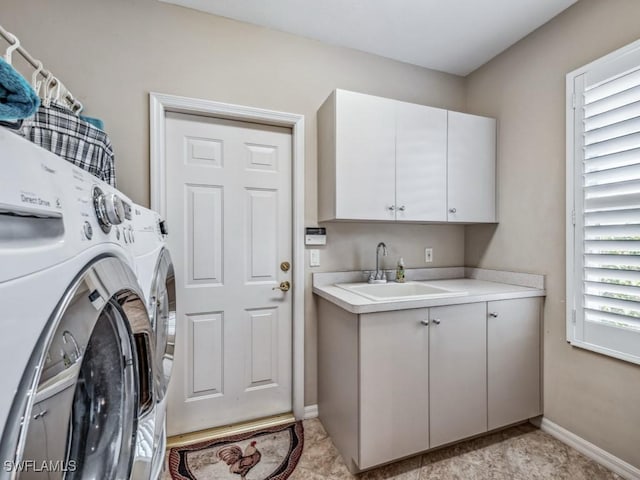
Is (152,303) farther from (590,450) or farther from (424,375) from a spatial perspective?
(590,450)

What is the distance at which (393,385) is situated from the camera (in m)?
1.52

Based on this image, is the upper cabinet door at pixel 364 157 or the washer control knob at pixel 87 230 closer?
the washer control knob at pixel 87 230

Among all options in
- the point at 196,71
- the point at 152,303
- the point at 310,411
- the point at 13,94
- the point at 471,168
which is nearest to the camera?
the point at 13,94

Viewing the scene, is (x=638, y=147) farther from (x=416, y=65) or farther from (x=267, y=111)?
(x=267, y=111)

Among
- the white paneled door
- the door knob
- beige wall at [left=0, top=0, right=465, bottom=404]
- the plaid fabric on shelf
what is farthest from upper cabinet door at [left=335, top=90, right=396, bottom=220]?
the plaid fabric on shelf

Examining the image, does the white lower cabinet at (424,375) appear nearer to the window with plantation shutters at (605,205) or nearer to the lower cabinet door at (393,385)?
the lower cabinet door at (393,385)

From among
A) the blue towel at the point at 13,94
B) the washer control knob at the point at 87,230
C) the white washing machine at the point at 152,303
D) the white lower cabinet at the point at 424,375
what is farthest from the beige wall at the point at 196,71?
the blue towel at the point at 13,94

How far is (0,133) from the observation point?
31 cm

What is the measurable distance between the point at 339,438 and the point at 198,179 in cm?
174

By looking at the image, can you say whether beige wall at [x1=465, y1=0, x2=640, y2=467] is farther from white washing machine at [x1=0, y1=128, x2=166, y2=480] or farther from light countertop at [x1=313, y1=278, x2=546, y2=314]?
white washing machine at [x1=0, y1=128, x2=166, y2=480]

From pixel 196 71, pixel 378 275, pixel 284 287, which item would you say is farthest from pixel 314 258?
pixel 196 71

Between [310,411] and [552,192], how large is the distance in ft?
6.99

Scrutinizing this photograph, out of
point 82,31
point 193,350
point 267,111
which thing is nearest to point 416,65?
point 267,111

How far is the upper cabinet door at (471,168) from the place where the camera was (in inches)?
82.1
